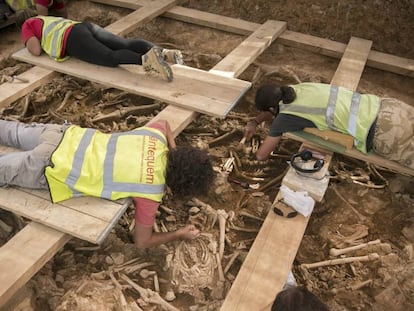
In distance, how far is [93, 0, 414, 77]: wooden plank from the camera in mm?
5000

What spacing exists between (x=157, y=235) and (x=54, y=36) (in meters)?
2.75

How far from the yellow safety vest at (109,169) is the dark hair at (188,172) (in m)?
0.10

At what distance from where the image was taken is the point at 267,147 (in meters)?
3.67

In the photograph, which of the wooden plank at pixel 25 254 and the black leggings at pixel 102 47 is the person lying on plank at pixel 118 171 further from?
the black leggings at pixel 102 47

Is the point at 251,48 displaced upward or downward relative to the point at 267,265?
upward

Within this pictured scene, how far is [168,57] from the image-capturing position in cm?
450

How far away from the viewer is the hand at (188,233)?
9.65 ft

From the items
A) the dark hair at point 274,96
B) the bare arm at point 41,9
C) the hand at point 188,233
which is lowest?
the hand at point 188,233

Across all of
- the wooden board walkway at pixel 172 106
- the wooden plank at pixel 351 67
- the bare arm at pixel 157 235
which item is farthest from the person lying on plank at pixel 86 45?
the bare arm at pixel 157 235

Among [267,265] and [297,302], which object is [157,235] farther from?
[297,302]

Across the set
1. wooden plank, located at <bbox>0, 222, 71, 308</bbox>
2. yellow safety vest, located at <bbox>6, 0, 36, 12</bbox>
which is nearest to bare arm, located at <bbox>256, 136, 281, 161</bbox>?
wooden plank, located at <bbox>0, 222, 71, 308</bbox>

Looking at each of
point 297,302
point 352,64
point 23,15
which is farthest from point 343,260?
point 23,15

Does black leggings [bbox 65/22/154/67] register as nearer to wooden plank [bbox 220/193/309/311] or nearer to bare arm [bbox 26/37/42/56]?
bare arm [bbox 26/37/42/56]

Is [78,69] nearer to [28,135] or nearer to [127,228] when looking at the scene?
[28,135]
